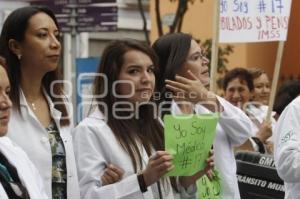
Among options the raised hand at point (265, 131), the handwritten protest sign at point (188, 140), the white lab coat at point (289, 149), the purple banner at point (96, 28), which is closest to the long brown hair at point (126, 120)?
the handwritten protest sign at point (188, 140)

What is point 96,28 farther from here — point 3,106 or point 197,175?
point 3,106

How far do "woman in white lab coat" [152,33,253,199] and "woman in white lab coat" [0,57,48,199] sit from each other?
1213 mm

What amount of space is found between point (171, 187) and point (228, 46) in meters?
10.3

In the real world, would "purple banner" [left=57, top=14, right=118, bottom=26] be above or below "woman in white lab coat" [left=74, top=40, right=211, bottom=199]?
below

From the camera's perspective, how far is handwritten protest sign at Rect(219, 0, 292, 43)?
204 inches

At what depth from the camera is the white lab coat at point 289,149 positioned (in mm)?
3363

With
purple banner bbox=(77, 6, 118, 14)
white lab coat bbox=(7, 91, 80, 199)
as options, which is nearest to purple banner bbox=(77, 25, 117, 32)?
purple banner bbox=(77, 6, 118, 14)

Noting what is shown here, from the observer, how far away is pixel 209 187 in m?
3.45

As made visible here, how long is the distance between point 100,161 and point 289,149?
904 mm

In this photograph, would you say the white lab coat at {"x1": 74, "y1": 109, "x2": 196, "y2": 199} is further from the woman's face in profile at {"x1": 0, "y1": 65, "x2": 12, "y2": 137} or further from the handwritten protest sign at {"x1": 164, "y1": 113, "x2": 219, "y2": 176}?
the woman's face in profile at {"x1": 0, "y1": 65, "x2": 12, "y2": 137}

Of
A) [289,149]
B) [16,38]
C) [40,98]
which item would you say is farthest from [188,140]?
[16,38]

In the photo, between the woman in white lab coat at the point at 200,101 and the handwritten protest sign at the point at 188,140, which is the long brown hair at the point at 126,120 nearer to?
the handwritten protest sign at the point at 188,140

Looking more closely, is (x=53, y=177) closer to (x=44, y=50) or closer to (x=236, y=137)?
(x=44, y=50)

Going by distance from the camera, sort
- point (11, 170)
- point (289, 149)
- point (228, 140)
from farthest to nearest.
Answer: point (228, 140) < point (289, 149) < point (11, 170)
